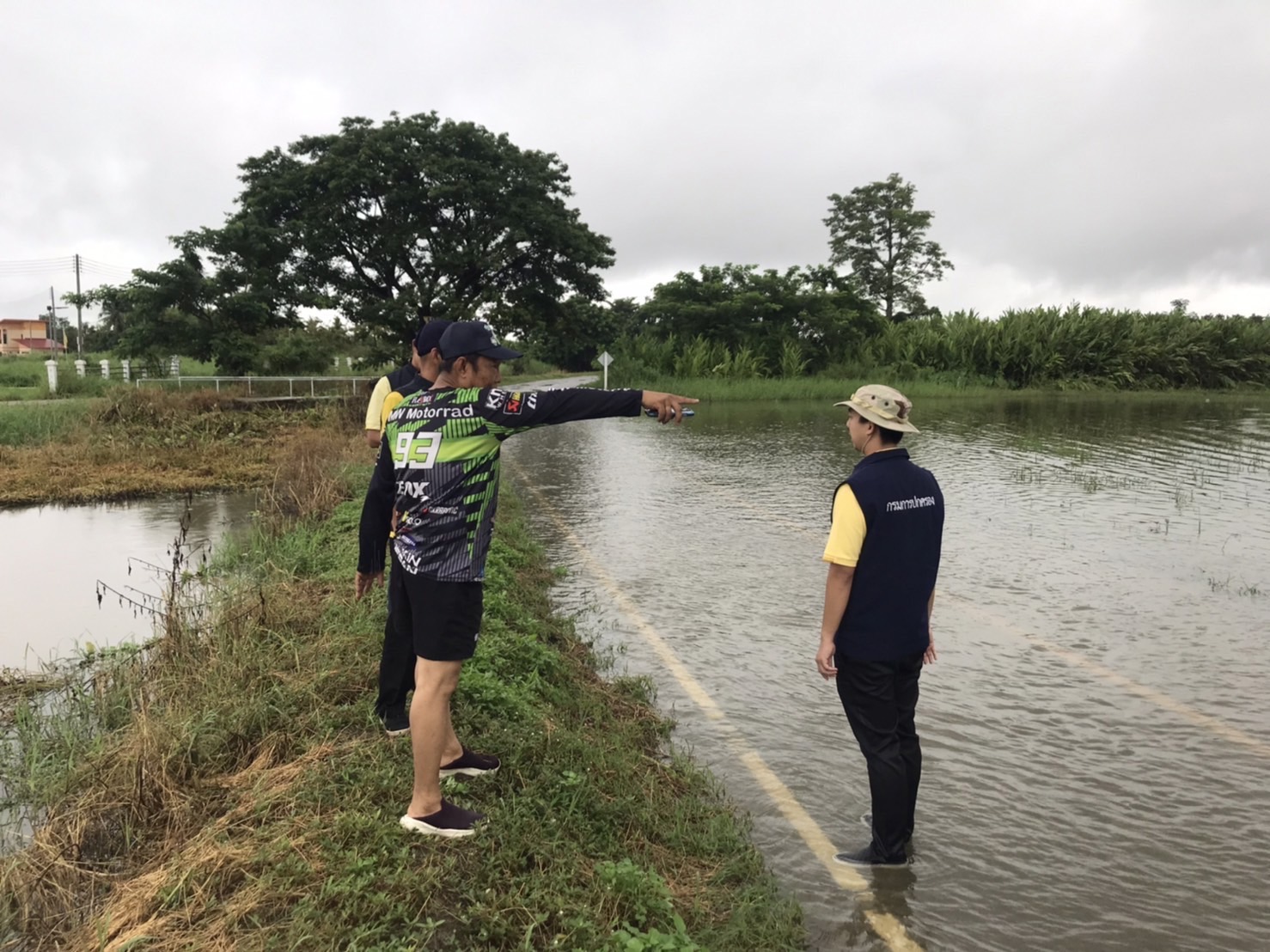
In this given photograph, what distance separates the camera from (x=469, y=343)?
3.29 metres

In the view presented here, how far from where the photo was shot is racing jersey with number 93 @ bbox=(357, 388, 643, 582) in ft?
10.6

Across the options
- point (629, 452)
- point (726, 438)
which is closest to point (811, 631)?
point (629, 452)

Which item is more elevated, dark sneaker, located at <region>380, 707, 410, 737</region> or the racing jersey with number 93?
the racing jersey with number 93

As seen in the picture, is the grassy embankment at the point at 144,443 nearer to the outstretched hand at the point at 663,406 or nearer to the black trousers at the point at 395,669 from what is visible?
the black trousers at the point at 395,669

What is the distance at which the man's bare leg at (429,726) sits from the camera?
3172 millimetres

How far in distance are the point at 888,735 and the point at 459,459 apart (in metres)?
2.08

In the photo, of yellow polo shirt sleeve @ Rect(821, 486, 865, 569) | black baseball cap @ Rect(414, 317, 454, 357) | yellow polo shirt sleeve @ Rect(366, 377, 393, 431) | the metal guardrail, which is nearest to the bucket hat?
yellow polo shirt sleeve @ Rect(821, 486, 865, 569)

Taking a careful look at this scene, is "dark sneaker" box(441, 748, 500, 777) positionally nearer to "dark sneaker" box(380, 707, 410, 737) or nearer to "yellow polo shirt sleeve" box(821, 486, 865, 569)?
"dark sneaker" box(380, 707, 410, 737)

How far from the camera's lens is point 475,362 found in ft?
10.9

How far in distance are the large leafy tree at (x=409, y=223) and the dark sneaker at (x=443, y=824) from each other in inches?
1149

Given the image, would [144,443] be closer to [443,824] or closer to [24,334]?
[443,824]

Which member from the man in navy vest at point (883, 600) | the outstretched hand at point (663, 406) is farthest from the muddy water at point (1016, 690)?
the outstretched hand at point (663, 406)

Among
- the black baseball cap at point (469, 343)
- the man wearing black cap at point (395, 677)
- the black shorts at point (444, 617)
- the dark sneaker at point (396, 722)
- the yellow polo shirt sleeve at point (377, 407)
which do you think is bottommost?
the dark sneaker at point (396, 722)

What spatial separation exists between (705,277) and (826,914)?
1752 inches
